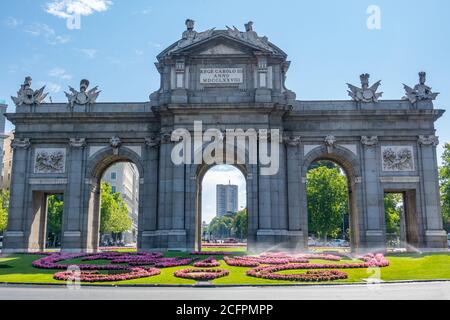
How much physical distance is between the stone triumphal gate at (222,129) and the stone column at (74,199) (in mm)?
94

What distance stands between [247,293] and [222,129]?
24.4 m

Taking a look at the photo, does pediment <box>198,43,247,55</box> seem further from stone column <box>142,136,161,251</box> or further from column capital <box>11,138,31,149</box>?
column capital <box>11,138,31,149</box>

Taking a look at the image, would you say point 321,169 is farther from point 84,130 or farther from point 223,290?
point 223,290

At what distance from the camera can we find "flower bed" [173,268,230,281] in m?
25.9

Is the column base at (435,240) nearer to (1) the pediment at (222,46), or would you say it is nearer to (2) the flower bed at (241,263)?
(2) the flower bed at (241,263)

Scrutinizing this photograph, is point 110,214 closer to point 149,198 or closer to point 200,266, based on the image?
point 149,198

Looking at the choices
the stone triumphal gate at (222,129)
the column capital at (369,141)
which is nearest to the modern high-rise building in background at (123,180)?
the stone triumphal gate at (222,129)

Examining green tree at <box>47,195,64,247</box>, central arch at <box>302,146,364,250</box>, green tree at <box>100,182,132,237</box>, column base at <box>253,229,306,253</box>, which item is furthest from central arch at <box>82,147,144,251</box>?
green tree at <box>100,182,132,237</box>

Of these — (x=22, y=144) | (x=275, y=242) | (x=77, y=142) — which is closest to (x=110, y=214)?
(x=22, y=144)

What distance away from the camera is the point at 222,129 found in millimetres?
43156

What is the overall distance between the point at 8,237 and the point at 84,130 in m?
11.9

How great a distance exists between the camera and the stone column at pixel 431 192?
43.6 metres

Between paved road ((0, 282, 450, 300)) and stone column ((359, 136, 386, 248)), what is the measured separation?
20163 mm

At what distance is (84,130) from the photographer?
4644 cm
